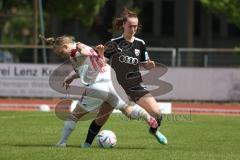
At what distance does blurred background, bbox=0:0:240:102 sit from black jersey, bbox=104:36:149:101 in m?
15.0

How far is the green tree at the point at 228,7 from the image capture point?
3297 centimetres

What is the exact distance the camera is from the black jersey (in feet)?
39.5

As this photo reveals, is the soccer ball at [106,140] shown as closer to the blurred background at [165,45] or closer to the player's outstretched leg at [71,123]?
the player's outstretched leg at [71,123]

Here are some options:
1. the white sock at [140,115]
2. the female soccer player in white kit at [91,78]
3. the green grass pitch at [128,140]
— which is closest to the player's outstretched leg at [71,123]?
the female soccer player in white kit at [91,78]

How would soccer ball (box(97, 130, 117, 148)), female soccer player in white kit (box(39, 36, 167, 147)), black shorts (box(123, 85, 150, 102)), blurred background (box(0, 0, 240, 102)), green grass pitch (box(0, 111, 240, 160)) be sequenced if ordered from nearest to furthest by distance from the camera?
green grass pitch (box(0, 111, 240, 160)) → female soccer player in white kit (box(39, 36, 167, 147)) → soccer ball (box(97, 130, 117, 148)) → black shorts (box(123, 85, 150, 102)) → blurred background (box(0, 0, 240, 102))

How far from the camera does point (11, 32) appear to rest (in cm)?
6394

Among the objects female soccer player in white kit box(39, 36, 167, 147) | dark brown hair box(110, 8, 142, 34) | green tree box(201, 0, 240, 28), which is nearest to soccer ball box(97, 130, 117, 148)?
female soccer player in white kit box(39, 36, 167, 147)

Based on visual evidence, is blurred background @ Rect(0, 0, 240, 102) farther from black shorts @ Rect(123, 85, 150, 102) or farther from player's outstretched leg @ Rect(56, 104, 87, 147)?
player's outstretched leg @ Rect(56, 104, 87, 147)

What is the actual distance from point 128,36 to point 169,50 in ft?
57.2

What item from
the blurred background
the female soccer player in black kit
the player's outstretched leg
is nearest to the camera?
the player's outstretched leg

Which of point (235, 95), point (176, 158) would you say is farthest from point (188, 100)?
point (176, 158)

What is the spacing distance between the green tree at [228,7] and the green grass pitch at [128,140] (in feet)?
46.8

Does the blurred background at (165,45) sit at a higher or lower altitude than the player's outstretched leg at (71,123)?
lower

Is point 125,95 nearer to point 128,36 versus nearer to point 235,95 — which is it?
point 128,36
